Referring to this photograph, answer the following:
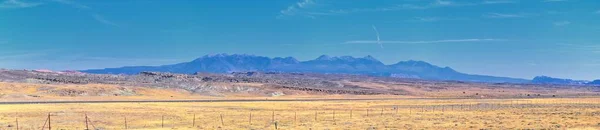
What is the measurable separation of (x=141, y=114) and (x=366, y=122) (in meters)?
23.8

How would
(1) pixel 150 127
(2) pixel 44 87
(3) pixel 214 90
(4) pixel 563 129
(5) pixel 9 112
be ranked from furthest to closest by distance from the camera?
(3) pixel 214 90
(2) pixel 44 87
(5) pixel 9 112
(1) pixel 150 127
(4) pixel 563 129

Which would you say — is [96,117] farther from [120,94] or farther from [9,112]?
[120,94]

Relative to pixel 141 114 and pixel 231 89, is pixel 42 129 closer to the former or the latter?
pixel 141 114

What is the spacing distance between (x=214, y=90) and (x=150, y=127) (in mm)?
89135

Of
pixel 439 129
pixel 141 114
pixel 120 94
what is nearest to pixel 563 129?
pixel 439 129

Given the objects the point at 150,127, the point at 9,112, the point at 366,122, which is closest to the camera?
the point at 150,127

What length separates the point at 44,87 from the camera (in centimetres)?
11225

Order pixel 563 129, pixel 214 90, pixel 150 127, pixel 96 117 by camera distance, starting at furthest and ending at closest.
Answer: pixel 214 90
pixel 96 117
pixel 150 127
pixel 563 129

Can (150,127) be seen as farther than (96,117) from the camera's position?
No

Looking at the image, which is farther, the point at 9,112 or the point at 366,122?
the point at 9,112

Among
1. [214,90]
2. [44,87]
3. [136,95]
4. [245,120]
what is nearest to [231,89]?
[214,90]

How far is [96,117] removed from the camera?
56.5 metres

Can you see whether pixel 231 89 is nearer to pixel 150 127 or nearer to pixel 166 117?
pixel 166 117

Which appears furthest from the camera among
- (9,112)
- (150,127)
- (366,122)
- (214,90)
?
(214,90)
